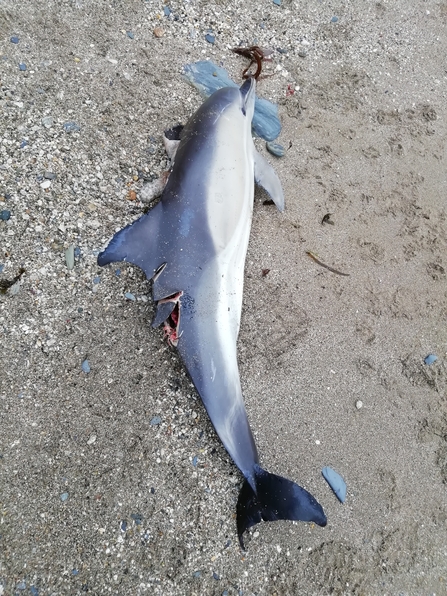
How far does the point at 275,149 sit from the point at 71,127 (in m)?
1.60

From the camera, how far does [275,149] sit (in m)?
3.96

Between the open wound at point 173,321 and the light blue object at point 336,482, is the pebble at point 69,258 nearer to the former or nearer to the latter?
the open wound at point 173,321

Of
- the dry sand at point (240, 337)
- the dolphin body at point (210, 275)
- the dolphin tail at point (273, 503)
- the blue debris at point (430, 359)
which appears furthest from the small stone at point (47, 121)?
the blue debris at point (430, 359)

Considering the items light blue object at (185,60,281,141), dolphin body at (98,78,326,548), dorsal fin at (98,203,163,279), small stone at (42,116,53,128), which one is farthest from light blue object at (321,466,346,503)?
small stone at (42,116,53,128)

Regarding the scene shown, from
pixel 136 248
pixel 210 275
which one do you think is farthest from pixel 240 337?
pixel 136 248

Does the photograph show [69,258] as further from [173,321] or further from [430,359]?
[430,359]

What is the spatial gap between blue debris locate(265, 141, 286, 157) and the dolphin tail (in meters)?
2.44

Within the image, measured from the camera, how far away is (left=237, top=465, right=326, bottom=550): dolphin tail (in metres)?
2.81

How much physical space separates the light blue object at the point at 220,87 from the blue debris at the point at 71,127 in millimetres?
1073

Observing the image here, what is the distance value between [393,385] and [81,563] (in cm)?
230

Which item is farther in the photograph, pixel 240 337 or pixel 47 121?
pixel 47 121

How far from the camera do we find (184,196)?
10.4 feet

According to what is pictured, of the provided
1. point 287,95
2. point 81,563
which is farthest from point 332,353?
point 287,95

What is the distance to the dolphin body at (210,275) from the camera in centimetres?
289
